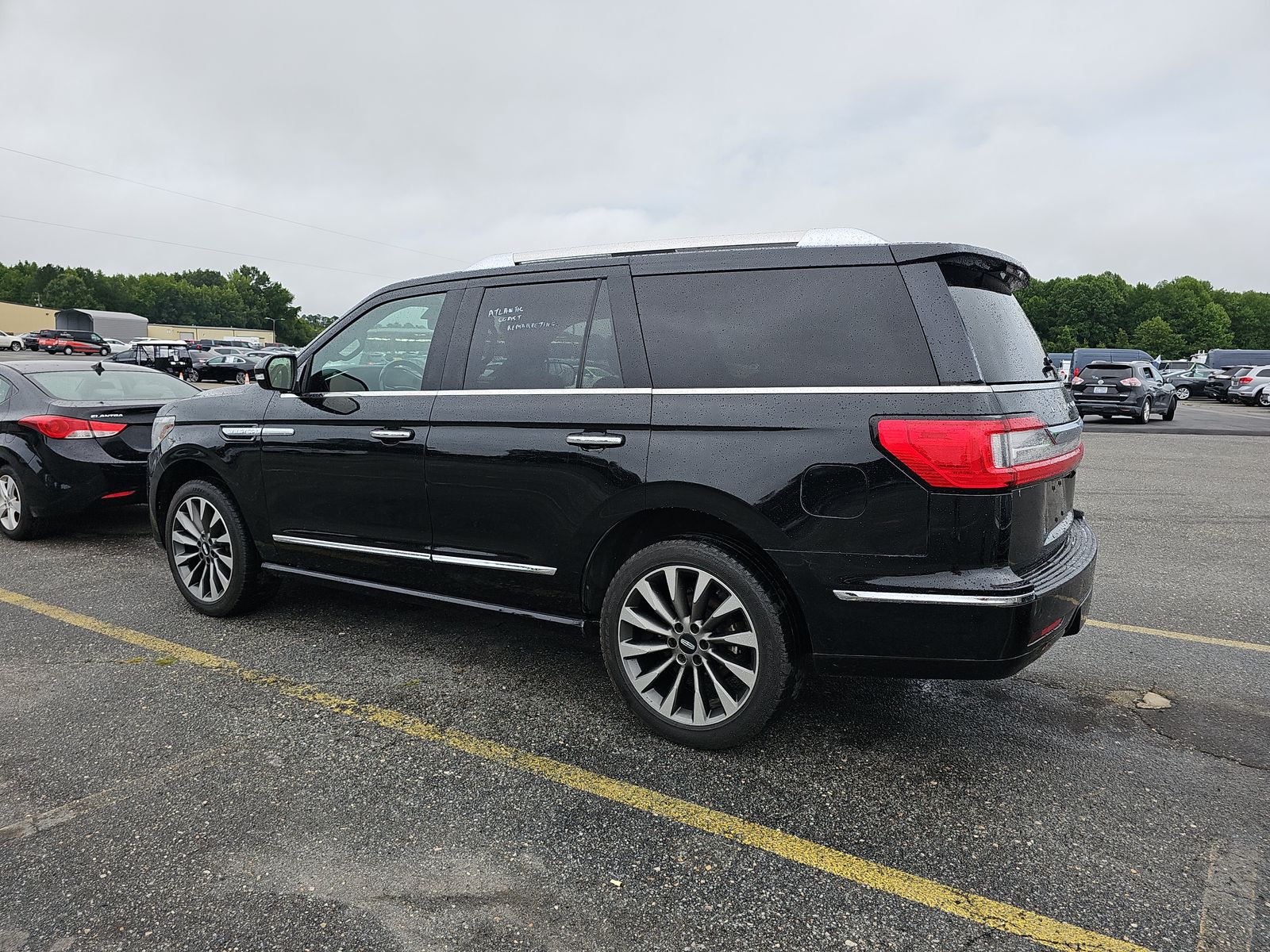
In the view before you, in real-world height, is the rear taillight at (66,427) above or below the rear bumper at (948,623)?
above

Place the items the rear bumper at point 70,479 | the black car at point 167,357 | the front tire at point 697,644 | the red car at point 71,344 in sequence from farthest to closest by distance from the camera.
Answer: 1. the red car at point 71,344
2. the black car at point 167,357
3. the rear bumper at point 70,479
4. the front tire at point 697,644

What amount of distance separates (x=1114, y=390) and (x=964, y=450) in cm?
2005

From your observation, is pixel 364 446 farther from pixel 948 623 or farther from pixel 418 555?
pixel 948 623

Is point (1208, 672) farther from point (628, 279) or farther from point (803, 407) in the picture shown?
point (628, 279)

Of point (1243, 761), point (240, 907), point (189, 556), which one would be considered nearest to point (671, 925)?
point (240, 907)

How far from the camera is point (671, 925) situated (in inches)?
86.1

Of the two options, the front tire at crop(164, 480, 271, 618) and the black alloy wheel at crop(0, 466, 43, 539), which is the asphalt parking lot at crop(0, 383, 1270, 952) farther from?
the black alloy wheel at crop(0, 466, 43, 539)

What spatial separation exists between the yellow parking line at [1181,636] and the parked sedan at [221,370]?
40.7 meters

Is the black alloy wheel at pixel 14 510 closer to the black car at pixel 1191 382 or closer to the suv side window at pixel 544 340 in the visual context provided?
the suv side window at pixel 544 340

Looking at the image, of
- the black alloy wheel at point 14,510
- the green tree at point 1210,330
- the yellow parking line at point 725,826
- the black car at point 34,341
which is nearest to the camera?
the yellow parking line at point 725,826

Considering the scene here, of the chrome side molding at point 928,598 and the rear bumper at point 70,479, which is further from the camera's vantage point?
the rear bumper at point 70,479

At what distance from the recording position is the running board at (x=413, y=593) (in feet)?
11.5

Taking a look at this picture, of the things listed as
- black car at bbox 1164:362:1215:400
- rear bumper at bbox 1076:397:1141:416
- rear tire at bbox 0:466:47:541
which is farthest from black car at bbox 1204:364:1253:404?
rear tire at bbox 0:466:47:541

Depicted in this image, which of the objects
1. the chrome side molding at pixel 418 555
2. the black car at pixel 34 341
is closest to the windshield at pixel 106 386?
the chrome side molding at pixel 418 555
